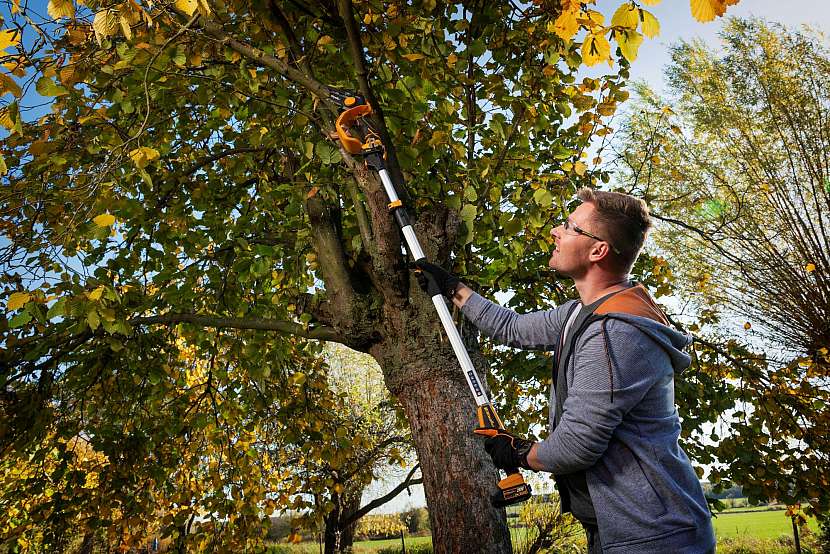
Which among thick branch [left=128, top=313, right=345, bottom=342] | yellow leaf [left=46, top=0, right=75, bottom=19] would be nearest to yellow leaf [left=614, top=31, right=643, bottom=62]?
yellow leaf [left=46, top=0, right=75, bottom=19]

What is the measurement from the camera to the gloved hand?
212 cm

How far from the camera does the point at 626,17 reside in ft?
6.21

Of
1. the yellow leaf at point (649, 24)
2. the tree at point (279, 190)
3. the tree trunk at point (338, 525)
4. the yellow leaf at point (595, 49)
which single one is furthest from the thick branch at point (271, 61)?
the tree trunk at point (338, 525)

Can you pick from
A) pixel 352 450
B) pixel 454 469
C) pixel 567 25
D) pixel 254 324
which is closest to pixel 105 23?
pixel 567 25

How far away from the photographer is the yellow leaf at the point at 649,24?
1.87 m

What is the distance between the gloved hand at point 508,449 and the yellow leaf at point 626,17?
1.55 m

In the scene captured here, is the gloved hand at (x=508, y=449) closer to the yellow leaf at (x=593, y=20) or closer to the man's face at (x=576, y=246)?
the man's face at (x=576, y=246)

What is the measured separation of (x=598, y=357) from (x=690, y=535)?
639 millimetres

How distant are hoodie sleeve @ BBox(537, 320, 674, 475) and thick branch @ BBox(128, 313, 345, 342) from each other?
214 centimetres

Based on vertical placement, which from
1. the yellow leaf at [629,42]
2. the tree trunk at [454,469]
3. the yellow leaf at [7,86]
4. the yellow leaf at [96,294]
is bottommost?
the tree trunk at [454,469]

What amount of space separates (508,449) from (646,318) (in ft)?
2.52

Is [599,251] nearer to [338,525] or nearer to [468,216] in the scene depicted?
[468,216]

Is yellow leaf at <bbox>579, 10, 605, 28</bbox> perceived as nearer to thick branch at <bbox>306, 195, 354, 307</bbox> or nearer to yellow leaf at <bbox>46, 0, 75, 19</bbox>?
yellow leaf at <bbox>46, 0, 75, 19</bbox>

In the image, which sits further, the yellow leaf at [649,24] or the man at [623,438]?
the yellow leaf at [649,24]
